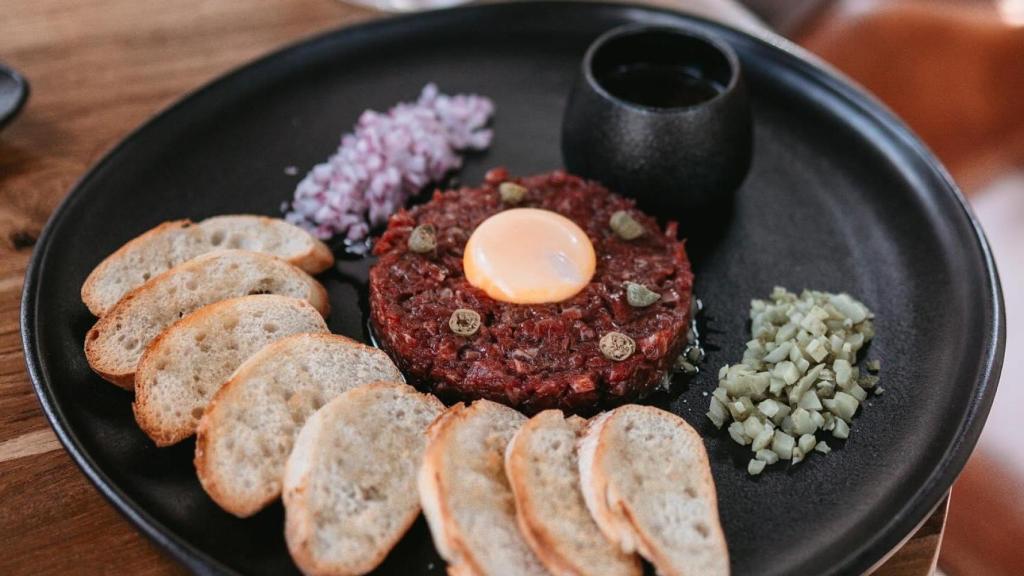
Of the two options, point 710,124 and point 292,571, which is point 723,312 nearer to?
point 710,124

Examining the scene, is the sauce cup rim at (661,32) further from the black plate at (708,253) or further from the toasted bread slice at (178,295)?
the toasted bread slice at (178,295)

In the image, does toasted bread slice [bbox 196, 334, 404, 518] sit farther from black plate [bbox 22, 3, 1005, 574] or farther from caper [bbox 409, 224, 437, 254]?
caper [bbox 409, 224, 437, 254]

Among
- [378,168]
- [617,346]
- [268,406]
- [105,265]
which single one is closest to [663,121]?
[617,346]

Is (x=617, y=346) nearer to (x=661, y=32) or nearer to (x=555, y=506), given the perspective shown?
(x=555, y=506)

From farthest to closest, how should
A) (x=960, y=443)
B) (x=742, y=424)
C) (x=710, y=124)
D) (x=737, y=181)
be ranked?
(x=737, y=181) → (x=710, y=124) → (x=742, y=424) → (x=960, y=443)

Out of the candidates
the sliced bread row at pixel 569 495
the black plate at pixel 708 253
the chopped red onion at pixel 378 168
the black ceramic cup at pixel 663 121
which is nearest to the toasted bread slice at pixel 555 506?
the sliced bread row at pixel 569 495

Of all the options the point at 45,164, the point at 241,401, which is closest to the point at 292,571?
→ the point at 241,401
